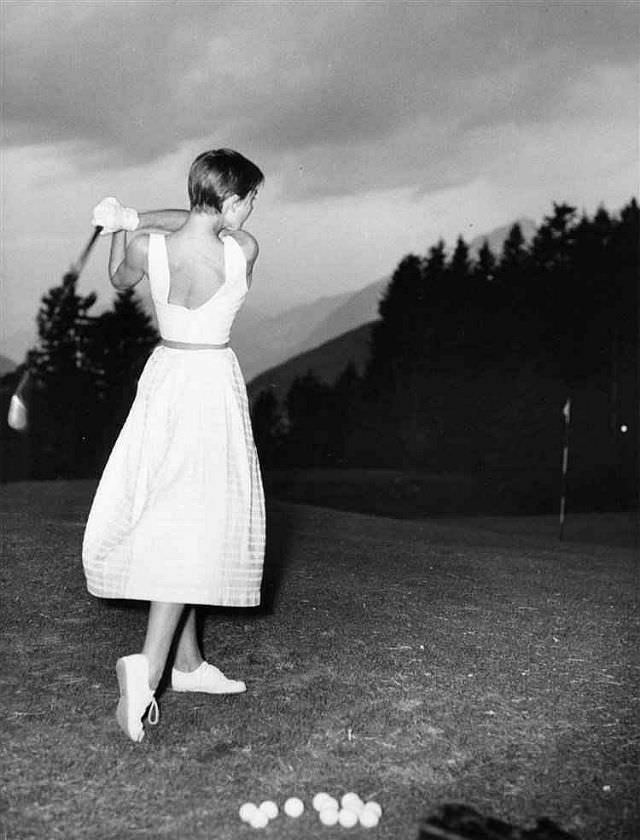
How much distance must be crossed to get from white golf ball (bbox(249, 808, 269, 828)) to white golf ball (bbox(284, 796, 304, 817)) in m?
0.08

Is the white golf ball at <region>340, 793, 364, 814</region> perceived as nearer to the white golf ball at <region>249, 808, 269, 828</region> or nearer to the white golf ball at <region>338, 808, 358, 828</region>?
the white golf ball at <region>338, 808, 358, 828</region>

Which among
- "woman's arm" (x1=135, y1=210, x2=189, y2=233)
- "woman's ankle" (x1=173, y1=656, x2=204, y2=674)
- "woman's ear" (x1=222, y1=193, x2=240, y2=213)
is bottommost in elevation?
"woman's ankle" (x1=173, y1=656, x2=204, y2=674)

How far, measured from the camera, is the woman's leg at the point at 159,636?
3604 mm

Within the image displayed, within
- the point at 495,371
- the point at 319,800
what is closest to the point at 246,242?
the point at 319,800

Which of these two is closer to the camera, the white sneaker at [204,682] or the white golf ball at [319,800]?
the white golf ball at [319,800]

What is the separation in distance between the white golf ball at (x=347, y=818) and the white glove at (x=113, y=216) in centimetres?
224

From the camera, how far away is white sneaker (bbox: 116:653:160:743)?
3.50 m

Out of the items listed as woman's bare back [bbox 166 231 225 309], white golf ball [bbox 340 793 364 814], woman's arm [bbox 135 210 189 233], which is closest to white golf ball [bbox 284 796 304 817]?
white golf ball [bbox 340 793 364 814]

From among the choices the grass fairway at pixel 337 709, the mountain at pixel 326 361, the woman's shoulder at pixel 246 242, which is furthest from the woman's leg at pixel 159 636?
the mountain at pixel 326 361

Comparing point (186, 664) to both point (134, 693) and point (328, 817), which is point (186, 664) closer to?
point (134, 693)

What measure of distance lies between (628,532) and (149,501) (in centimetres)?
1985

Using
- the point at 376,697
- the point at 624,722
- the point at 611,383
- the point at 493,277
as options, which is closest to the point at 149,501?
the point at 376,697

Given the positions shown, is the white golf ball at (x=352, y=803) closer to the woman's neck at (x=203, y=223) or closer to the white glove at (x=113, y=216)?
the woman's neck at (x=203, y=223)

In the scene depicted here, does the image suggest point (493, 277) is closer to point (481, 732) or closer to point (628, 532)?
point (628, 532)
